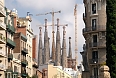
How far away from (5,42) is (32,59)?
2889 centimetres

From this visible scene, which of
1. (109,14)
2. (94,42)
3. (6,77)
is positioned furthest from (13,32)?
(109,14)

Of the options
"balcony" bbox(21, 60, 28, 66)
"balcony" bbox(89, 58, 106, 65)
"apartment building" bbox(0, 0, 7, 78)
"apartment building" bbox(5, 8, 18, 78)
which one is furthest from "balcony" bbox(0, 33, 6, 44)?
"balcony" bbox(89, 58, 106, 65)

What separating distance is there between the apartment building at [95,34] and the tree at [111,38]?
22.4m

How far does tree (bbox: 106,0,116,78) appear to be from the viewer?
156 ft

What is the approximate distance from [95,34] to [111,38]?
84.2 ft

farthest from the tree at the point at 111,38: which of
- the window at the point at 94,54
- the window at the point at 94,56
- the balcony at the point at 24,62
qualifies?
the balcony at the point at 24,62

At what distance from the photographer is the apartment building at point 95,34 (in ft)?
242

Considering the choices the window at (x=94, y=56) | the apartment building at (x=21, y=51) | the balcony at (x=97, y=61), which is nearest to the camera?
the balcony at (x=97, y=61)

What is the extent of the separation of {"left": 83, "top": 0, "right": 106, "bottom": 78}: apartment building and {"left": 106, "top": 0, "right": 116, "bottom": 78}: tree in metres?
22.4

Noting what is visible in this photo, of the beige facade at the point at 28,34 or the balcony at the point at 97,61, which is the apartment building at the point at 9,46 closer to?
the beige facade at the point at 28,34

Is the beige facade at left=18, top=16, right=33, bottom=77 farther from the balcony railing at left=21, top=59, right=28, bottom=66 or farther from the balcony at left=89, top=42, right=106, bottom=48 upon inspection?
the balcony at left=89, top=42, right=106, bottom=48

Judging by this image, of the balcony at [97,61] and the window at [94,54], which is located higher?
the window at [94,54]

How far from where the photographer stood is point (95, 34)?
7506 cm

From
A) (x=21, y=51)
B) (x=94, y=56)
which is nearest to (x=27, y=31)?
(x=21, y=51)
